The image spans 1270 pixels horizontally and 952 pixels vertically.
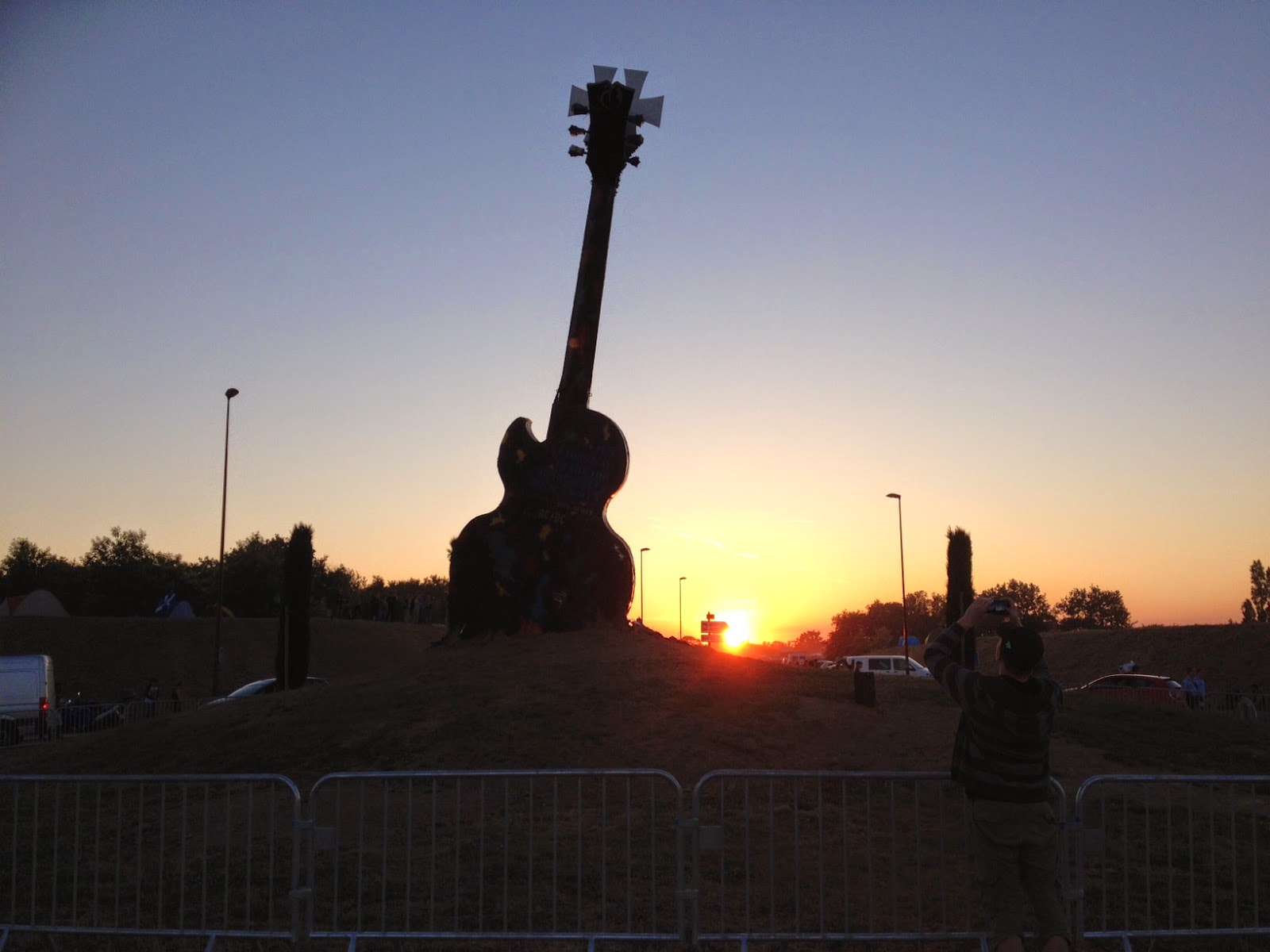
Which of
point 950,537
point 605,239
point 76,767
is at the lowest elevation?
point 76,767

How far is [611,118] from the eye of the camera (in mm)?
23469

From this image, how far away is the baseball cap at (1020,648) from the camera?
5762mm

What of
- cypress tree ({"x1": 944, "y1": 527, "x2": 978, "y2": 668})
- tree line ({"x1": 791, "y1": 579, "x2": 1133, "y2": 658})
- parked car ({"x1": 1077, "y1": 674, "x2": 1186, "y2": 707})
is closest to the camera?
parked car ({"x1": 1077, "y1": 674, "x2": 1186, "y2": 707})

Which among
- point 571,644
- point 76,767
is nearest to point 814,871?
point 571,644

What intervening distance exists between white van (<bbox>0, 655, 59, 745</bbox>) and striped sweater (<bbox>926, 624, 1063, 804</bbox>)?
2398cm

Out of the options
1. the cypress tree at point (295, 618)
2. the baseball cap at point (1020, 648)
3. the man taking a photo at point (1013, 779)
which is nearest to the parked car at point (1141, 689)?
the cypress tree at point (295, 618)

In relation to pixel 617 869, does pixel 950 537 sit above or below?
above

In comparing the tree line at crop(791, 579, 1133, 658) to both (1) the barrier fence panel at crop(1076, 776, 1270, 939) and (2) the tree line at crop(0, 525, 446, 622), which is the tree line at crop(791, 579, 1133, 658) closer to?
(2) the tree line at crop(0, 525, 446, 622)

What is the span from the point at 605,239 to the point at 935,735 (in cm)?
1151

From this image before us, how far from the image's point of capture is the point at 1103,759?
1527 cm

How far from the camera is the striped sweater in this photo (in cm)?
580

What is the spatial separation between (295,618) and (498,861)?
17.8 m

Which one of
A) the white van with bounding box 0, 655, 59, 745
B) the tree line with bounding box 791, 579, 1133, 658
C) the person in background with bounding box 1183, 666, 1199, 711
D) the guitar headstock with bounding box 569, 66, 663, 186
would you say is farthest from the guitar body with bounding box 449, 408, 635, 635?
the tree line with bounding box 791, 579, 1133, 658

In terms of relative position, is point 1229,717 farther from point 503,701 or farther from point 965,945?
point 965,945
